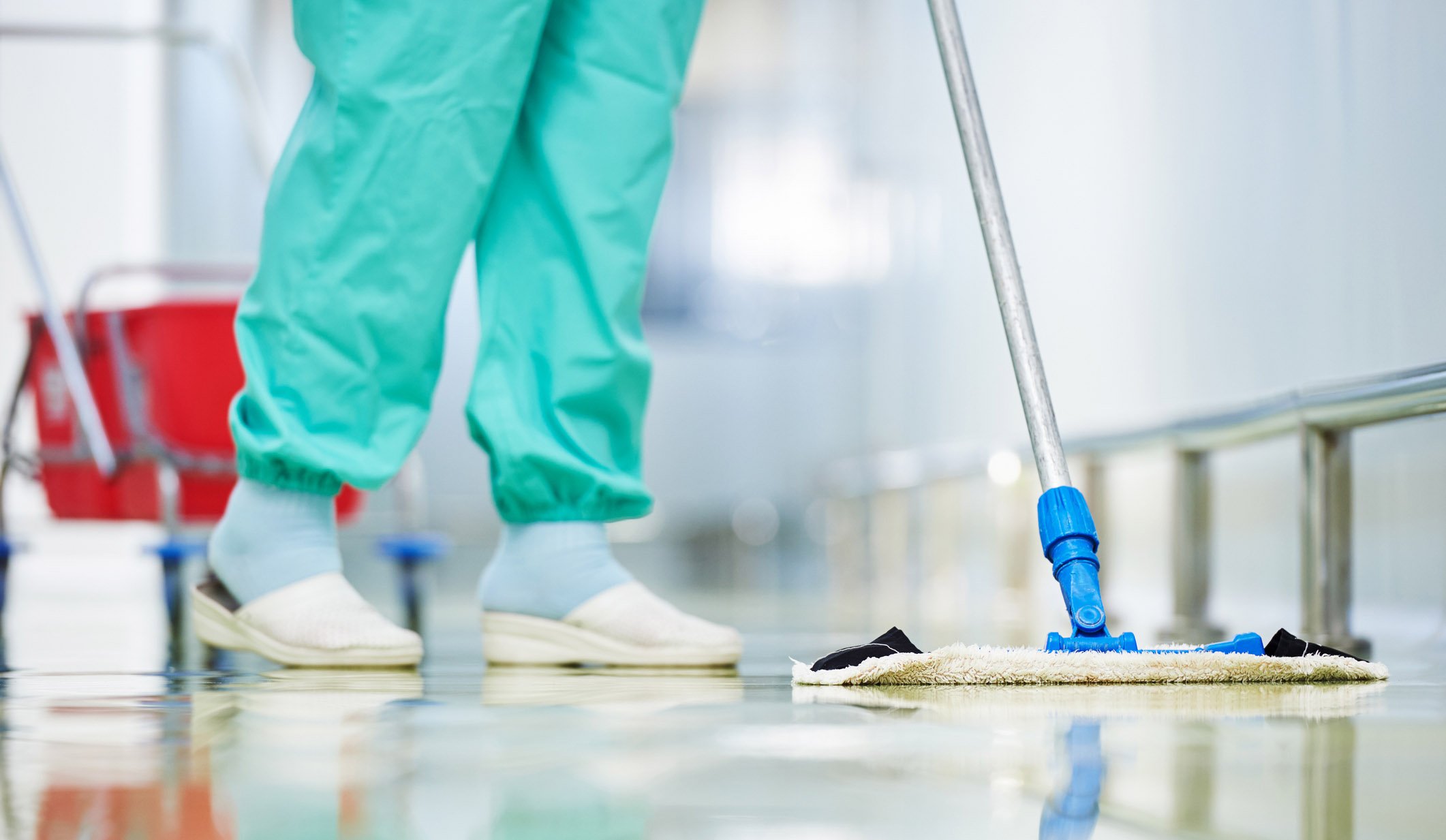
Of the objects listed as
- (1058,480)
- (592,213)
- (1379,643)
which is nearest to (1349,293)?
(1379,643)

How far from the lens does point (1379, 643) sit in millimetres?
1148

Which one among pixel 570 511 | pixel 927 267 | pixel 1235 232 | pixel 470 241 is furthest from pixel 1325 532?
pixel 927 267

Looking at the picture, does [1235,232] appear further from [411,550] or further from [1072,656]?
[411,550]

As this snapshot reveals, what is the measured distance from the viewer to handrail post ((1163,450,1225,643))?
1.48 m

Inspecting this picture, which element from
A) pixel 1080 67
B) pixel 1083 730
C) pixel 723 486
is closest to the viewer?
pixel 1083 730

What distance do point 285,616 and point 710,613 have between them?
1331 millimetres

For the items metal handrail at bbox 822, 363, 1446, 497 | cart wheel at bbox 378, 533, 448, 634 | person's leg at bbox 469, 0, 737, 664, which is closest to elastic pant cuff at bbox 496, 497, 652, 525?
person's leg at bbox 469, 0, 737, 664

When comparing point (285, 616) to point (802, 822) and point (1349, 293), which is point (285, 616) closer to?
point (802, 822)

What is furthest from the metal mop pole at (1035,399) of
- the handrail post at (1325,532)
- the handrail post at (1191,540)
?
the handrail post at (1191,540)

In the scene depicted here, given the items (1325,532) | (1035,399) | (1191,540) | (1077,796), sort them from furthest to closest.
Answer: (1191,540), (1325,532), (1035,399), (1077,796)

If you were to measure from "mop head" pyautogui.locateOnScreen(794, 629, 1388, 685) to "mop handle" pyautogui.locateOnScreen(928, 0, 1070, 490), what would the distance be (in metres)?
0.13

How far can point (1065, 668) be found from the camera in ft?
2.43

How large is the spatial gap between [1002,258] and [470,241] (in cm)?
38

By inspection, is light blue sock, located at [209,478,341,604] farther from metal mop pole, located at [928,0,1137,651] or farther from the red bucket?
the red bucket
